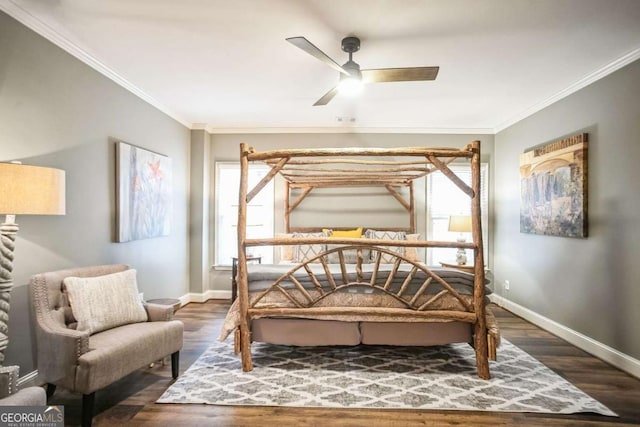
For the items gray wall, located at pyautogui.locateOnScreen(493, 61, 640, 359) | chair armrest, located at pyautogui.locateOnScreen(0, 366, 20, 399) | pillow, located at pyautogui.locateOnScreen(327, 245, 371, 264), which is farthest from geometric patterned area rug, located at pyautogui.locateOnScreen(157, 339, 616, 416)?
pillow, located at pyautogui.locateOnScreen(327, 245, 371, 264)

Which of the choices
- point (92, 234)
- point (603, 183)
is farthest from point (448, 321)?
point (92, 234)

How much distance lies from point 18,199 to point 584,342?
15.8 feet

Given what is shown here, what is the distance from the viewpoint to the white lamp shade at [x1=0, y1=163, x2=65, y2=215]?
1782 millimetres

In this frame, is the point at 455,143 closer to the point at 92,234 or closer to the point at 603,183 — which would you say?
the point at 603,183

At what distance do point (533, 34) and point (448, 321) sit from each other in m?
2.42

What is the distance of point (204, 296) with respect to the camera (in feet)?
17.3

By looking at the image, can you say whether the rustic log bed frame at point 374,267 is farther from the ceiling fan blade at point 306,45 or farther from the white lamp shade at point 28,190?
the white lamp shade at point 28,190

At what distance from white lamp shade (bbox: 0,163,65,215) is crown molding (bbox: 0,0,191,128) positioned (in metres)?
1.32

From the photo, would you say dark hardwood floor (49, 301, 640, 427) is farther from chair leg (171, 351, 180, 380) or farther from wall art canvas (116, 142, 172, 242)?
wall art canvas (116, 142, 172, 242)

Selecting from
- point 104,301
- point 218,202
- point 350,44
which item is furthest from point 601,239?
point 218,202

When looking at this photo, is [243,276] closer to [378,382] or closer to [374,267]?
[374,267]

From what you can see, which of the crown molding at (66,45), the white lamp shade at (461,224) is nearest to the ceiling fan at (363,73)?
the crown molding at (66,45)

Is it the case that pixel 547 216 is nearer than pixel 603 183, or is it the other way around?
pixel 603 183

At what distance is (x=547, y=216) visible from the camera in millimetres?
3967
